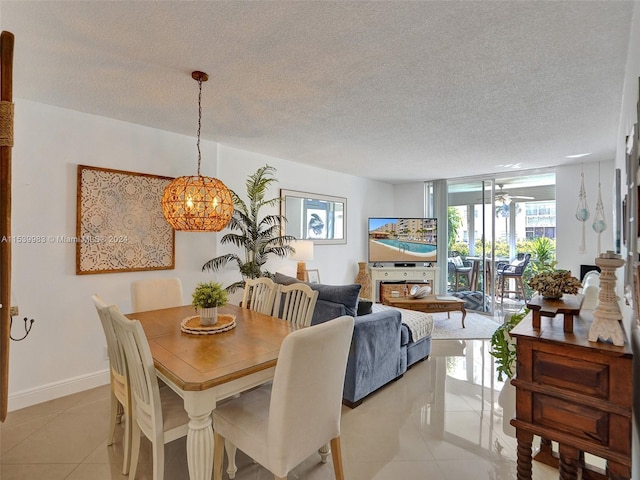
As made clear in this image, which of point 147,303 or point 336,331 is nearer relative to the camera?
point 336,331

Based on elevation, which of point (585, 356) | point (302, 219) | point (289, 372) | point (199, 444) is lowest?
point (199, 444)

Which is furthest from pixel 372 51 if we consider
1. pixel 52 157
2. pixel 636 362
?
pixel 52 157

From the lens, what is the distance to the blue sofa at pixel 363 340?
8.32 feet

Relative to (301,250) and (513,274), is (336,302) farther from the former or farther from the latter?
(513,274)

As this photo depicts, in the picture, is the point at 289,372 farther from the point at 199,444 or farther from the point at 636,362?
the point at 636,362

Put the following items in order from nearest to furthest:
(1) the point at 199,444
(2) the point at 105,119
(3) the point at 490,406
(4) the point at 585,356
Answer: (4) the point at 585,356, (1) the point at 199,444, (3) the point at 490,406, (2) the point at 105,119

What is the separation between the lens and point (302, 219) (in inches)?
191

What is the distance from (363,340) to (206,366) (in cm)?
141

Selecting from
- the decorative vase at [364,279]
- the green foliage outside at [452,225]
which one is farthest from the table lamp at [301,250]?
the green foliage outside at [452,225]

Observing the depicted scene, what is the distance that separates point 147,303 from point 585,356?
294 centimetres

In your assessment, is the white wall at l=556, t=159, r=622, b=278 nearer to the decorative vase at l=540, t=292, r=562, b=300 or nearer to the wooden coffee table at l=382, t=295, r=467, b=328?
the wooden coffee table at l=382, t=295, r=467, b=328

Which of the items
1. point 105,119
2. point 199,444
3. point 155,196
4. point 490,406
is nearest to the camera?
point 199,444

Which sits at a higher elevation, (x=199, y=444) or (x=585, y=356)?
(x=585, y=356)

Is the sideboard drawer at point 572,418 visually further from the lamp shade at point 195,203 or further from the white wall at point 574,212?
the white wall at point 574,212
